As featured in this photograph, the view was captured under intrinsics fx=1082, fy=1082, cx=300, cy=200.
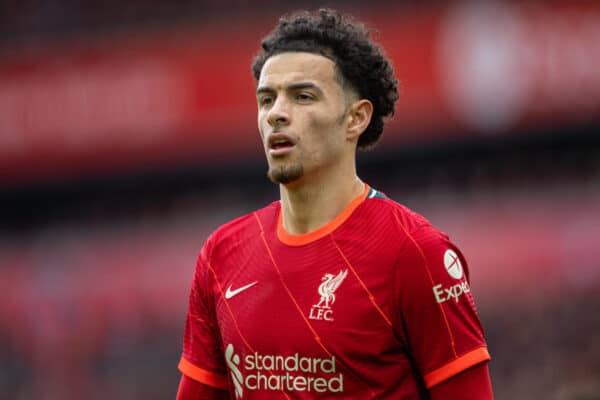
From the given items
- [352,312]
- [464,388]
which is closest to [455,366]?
[464,388]

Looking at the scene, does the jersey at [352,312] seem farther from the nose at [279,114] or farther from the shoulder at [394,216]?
the nose at [279,114]

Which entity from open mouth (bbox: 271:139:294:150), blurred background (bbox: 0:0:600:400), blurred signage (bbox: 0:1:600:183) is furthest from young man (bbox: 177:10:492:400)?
blurred signage (bbox: 0:1:600:183)

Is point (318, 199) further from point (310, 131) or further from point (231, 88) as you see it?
point (231, 88)

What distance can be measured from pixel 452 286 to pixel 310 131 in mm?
695

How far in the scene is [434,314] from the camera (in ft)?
11.1

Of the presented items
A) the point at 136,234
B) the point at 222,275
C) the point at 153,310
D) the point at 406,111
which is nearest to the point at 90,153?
the point at 136,234

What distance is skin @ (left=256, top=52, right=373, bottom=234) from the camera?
360cm

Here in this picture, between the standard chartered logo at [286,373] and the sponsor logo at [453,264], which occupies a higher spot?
the sponsor logo at [453,264]

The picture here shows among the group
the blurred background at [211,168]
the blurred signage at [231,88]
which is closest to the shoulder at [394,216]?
the blurred background at [211,168]

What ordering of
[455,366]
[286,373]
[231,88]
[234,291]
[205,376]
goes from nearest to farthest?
[455,366] → [286,373] → [234,291] → [205,376] → [231,88]

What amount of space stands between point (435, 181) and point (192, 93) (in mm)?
2842

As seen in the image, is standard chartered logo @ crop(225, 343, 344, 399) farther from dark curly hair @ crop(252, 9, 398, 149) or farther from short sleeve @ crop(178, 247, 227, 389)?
dark curly hair @ crop(252, 9, 398, 149)

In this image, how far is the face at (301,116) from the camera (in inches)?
141

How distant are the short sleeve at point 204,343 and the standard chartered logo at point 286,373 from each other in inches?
6.7
